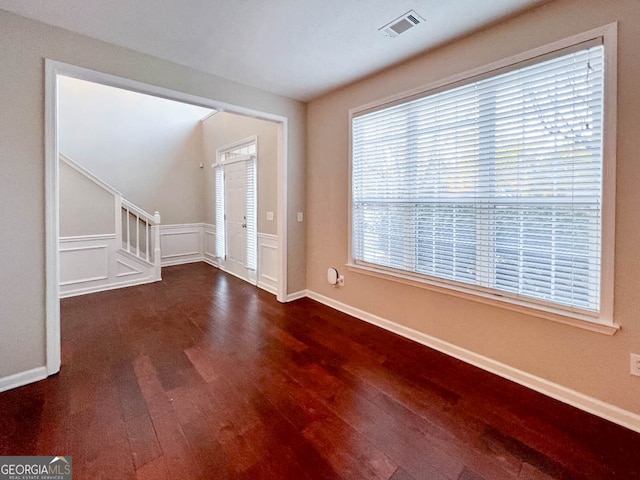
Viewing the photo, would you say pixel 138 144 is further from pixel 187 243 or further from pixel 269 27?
pixel 269 27

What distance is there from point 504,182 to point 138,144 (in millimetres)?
6260

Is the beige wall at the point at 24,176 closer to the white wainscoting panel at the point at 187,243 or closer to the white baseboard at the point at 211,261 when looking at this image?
the white baseboard at the point at 211,261

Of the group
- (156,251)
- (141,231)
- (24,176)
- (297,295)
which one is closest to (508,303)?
(297,295)

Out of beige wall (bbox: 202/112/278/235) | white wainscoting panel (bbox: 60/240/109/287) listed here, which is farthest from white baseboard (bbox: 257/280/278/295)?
white wainscoting panel (bbox: 60/240/109/287)

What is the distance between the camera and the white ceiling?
1.93 metres

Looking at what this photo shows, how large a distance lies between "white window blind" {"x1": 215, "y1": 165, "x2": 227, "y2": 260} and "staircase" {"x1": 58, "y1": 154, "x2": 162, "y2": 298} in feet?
4.31

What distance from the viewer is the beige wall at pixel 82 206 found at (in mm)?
3990

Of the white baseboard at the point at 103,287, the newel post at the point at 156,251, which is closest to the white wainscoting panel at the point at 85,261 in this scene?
the white baseboard at the point at 103,287

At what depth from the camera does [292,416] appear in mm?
1777

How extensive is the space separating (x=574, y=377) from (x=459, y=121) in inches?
77.3

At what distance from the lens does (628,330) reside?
1.70 metres

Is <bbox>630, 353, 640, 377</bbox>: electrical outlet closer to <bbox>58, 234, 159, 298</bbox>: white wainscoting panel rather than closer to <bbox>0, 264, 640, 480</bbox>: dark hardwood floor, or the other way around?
<bbox>0, 264, 640, 480</bbox>: dark hardwood floor

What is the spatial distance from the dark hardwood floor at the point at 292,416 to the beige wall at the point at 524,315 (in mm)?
224

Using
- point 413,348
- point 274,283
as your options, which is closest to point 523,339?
point 413,348
